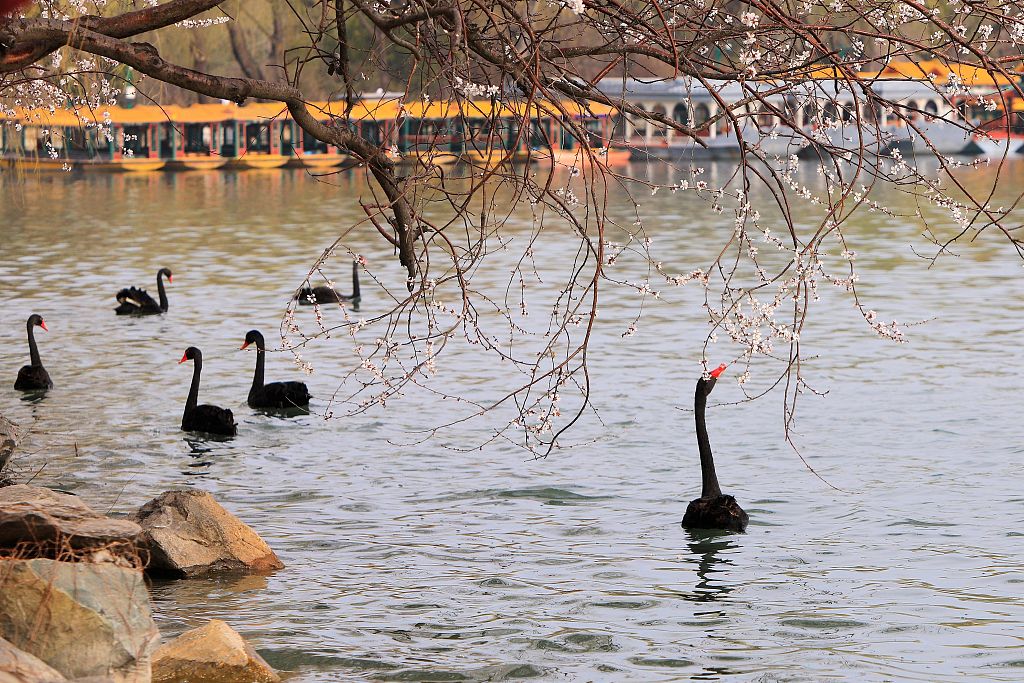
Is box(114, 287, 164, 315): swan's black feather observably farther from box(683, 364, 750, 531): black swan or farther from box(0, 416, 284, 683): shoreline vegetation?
box(0, 416, 284, 683): shoreline vegetation

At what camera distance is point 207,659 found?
7.31m

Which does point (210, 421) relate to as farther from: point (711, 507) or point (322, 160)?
point (322, 160)

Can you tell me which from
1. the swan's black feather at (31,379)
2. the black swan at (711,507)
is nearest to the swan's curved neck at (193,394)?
the swan's black feather at (31,379)

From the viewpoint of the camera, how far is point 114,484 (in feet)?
40.0

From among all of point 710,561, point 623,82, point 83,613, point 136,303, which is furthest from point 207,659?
point 136,303

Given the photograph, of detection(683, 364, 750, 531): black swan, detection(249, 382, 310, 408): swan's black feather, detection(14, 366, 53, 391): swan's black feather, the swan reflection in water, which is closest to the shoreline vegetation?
the swan reflection in water

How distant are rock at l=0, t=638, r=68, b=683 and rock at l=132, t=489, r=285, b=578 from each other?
339 cm

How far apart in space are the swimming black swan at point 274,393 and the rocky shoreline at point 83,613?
7756mm

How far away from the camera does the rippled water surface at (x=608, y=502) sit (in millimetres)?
8422

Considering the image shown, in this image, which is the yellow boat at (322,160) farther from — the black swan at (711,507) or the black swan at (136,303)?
the black swan at (711,507)

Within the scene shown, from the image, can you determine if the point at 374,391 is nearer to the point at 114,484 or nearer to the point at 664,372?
the point at 664,372

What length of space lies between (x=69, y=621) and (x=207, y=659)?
3.27 ft

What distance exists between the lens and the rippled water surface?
27.6 feet

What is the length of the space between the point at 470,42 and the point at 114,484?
5.72 m
